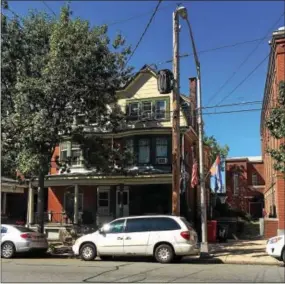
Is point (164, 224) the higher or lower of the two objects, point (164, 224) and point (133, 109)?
the lower

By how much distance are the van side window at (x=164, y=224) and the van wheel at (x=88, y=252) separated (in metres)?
2.44

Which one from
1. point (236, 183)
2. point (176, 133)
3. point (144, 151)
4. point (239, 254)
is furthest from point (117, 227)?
point (236, 183)

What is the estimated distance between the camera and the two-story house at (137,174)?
3062 centimetres

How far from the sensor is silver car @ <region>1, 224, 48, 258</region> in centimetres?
1856

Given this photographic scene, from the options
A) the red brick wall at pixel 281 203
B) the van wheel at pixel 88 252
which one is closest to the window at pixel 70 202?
the red brick wall at pixel 281 203

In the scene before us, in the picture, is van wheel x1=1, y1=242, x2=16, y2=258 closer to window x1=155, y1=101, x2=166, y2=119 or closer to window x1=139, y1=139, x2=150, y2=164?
window x1=139, y1=139, x2=150, y2=164

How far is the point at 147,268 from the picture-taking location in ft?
47.3

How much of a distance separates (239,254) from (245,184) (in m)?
41.4

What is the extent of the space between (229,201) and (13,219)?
30.3 m

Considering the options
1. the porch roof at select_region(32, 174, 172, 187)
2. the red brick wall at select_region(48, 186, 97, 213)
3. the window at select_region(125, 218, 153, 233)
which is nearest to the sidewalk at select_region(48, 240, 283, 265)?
the window at select_region(125, 218, 153, 233)

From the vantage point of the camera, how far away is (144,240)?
16875 mm

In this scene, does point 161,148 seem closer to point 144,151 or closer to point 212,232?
point 144,151

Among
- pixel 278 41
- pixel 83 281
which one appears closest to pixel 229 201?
pixel 278 41

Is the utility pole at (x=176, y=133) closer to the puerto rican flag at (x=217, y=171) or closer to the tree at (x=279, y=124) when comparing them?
the tree at (x=279, y=124)
